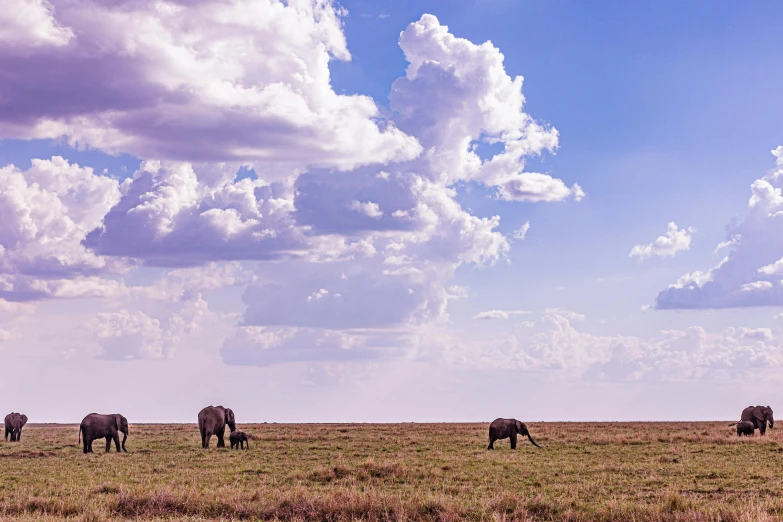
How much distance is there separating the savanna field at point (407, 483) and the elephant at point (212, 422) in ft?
5.42

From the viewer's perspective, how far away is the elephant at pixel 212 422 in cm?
4281

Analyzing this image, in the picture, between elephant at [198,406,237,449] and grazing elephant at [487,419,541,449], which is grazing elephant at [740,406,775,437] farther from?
elephant at [198,406,237,449]

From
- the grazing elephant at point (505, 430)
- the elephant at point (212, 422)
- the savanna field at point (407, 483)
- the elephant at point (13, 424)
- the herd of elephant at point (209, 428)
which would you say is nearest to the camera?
the savanna field at point (407, 483)

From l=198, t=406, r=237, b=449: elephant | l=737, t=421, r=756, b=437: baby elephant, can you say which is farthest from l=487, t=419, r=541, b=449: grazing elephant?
l=737, t=421, r=756, b=437: baby elephant

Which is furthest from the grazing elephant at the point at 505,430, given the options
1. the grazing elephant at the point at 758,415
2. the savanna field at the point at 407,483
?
the grazing elephant at the point at 758,415

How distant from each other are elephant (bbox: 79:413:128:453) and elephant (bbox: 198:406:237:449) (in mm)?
4167

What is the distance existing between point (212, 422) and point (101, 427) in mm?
5932

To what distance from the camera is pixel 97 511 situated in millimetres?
17938

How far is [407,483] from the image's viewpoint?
24594 mm

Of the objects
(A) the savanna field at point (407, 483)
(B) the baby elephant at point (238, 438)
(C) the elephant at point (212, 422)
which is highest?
(C) the elephant at point (212, 422)

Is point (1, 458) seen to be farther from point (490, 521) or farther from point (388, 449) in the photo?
point (490, 521)

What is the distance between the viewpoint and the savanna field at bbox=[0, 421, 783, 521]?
18484 millimetres

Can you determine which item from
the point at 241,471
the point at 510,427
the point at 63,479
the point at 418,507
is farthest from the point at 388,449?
the point at 418,507

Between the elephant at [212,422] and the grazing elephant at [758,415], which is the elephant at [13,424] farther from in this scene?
the grazing elephant at [758,415]
